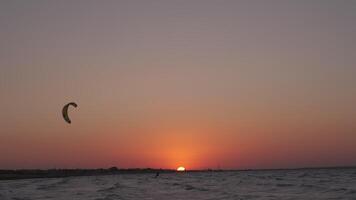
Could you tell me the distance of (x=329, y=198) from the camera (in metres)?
38.4

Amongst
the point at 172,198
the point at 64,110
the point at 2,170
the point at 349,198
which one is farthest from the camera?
the point at 2,170

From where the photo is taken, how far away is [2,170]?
16488 centimetres

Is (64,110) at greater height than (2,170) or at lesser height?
lesser

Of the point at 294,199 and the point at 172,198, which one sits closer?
the point at 294,199

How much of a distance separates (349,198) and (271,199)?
5.77 metres

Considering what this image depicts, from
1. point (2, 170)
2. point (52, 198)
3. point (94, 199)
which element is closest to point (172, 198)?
point (94, 199)

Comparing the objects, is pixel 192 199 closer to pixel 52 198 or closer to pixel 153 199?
pixel 153 199

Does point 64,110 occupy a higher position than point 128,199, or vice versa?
point 64,110

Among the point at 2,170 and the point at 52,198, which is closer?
the point at 52,198

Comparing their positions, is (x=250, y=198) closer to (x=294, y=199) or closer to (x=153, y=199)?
(x=294, y=199)

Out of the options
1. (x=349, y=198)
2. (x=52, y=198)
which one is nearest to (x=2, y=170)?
(x=52, y=198)

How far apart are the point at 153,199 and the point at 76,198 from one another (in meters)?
6.05

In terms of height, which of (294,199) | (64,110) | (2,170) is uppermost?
(2,170)

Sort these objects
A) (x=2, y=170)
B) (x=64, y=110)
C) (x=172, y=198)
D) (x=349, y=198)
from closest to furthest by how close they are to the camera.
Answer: (x=64, y=110)
(x=349, y=198)
(x=172, y=198)
(x=2, y=170)
